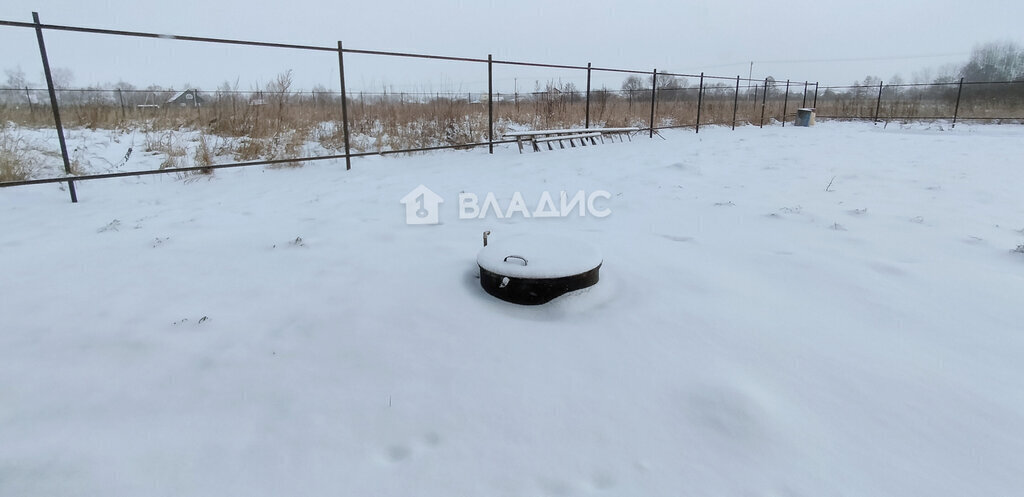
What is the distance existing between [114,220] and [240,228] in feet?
3.24

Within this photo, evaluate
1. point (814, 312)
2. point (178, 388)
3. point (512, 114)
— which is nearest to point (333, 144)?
point (512, 114)

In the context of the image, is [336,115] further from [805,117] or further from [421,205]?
[805,117]

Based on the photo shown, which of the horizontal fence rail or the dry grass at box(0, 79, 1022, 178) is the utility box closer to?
the horizontal fence rail

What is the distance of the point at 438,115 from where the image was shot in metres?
8.80

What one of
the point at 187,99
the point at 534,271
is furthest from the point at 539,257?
the point at 187,99

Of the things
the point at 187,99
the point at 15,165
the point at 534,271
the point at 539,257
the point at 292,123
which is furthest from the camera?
the point at 187,99

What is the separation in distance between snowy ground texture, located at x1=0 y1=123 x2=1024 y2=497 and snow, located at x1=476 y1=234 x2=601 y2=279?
161 mm

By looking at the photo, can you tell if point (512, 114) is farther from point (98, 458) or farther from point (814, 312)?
point (98, 458)

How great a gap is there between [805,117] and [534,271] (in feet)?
49.7

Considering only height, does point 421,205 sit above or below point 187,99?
below

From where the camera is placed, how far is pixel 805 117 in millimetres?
14102

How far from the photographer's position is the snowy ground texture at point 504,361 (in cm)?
125

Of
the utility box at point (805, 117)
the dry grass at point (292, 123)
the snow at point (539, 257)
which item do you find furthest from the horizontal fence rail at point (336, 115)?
the snow at point (539, 257)

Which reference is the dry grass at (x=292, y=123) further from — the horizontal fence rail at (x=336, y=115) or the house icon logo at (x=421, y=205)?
the house icon logo at (x=421, y=205)
